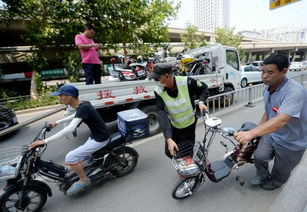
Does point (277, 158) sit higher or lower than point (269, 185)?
higher

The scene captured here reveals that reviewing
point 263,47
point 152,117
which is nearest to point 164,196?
point 152,117

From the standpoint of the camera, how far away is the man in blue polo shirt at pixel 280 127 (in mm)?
1526

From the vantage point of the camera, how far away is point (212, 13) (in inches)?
2016

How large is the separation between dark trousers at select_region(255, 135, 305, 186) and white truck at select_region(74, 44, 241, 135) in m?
2.61

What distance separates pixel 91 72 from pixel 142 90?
1.37 metres

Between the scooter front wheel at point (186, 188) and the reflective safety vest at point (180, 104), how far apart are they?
27.4 inches

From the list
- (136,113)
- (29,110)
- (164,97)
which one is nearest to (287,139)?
(164,97)

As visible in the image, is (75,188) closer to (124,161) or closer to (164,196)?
(124,161)

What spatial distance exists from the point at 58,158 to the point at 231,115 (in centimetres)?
488

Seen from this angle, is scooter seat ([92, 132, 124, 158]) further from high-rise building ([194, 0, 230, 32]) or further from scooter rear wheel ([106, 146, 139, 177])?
high-rise building ([194, 0, 230, 32])

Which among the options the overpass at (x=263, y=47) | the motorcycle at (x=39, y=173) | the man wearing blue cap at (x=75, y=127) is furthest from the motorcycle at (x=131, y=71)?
the overpass at (x=263, y=47)

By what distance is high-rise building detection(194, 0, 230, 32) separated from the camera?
50188 millimetres

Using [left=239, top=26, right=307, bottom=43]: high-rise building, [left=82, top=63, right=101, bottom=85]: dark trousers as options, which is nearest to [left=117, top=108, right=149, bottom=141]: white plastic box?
[left=82, top=63, right=101, bottom=85]: dark trousers

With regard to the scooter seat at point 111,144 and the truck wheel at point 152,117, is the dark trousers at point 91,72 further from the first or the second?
the scooter seat at point 111,144
